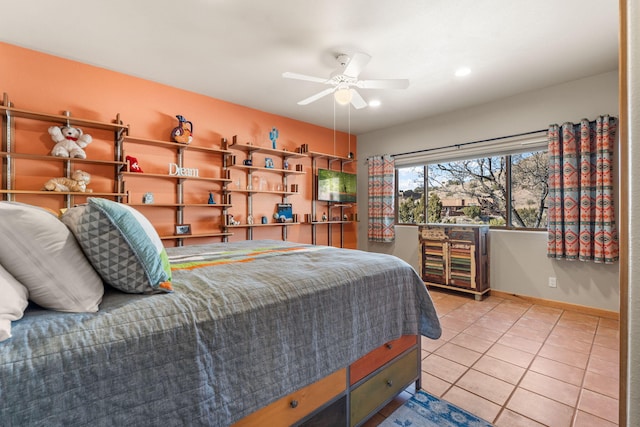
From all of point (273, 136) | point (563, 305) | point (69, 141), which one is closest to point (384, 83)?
point (273, 136)

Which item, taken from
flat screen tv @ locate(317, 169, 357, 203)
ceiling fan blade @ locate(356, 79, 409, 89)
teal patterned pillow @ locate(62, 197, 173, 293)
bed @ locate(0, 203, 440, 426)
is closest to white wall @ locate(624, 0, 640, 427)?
bed @ locate(0, 203, 440, 426)

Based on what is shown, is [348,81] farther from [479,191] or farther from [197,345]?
[479,191]

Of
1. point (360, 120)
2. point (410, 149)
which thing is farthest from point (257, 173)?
point (410, 149)

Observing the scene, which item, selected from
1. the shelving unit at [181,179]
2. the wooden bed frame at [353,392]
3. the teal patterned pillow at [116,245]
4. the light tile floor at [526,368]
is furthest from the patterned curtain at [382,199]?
the teal patterned pillow at [116,245]

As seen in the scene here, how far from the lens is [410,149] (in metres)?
4.73

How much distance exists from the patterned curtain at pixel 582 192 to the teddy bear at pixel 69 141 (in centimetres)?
494

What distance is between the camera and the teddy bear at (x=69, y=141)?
2676 mm

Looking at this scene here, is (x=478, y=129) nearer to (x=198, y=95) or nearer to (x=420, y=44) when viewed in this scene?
(x=420, y=44)

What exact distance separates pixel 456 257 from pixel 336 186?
2195mm

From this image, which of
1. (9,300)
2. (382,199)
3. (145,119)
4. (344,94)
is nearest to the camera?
(9,300)

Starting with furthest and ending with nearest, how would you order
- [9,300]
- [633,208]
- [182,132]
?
[182,132] < [9,300] < [633,208]

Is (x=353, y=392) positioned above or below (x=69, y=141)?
below

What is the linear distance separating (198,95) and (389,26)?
2.48m

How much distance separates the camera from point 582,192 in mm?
3117
